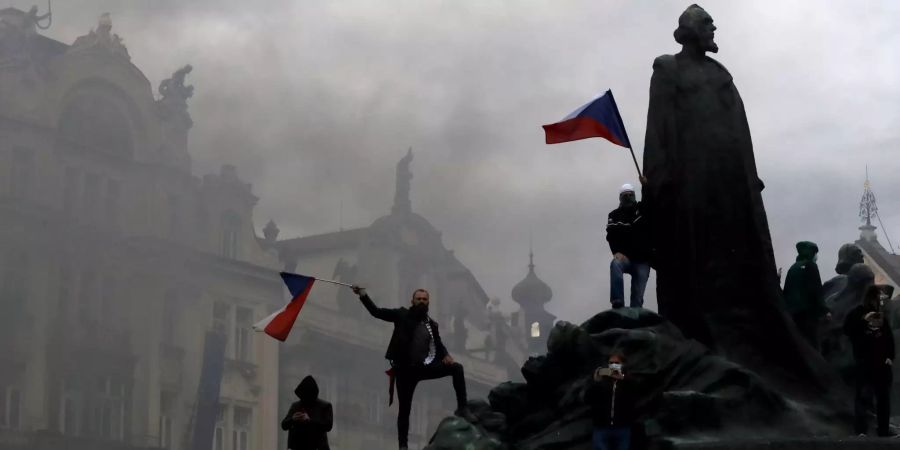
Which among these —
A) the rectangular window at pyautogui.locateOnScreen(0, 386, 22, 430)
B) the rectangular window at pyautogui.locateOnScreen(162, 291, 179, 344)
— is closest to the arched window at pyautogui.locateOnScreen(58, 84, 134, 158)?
the rectangular window at pyautogui.locateOnScreen(162, 291, 179, 344)

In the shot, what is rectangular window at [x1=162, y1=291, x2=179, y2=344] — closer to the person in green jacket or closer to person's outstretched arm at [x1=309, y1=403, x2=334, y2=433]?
the person in green jacket

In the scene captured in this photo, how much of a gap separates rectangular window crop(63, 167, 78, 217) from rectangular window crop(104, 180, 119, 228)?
1284 millimetres

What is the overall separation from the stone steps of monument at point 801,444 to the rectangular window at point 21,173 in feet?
113

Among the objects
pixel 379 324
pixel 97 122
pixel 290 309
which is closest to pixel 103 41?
pixel 97 122

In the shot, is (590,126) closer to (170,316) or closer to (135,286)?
(135,286)

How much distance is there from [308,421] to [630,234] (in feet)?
11.2

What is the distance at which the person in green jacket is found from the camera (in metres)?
14.5

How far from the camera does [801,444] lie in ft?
39.6

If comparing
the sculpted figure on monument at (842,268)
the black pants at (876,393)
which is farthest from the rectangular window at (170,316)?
the black pants at (876,393)

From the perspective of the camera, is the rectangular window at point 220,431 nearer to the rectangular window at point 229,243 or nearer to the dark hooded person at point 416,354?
the rectangular window at point 229,243

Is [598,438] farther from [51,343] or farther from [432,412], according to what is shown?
[432,412]

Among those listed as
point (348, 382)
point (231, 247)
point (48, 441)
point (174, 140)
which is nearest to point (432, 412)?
point (348, 382)

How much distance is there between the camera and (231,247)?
52.5 metres

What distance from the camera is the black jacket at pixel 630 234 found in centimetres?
1426
